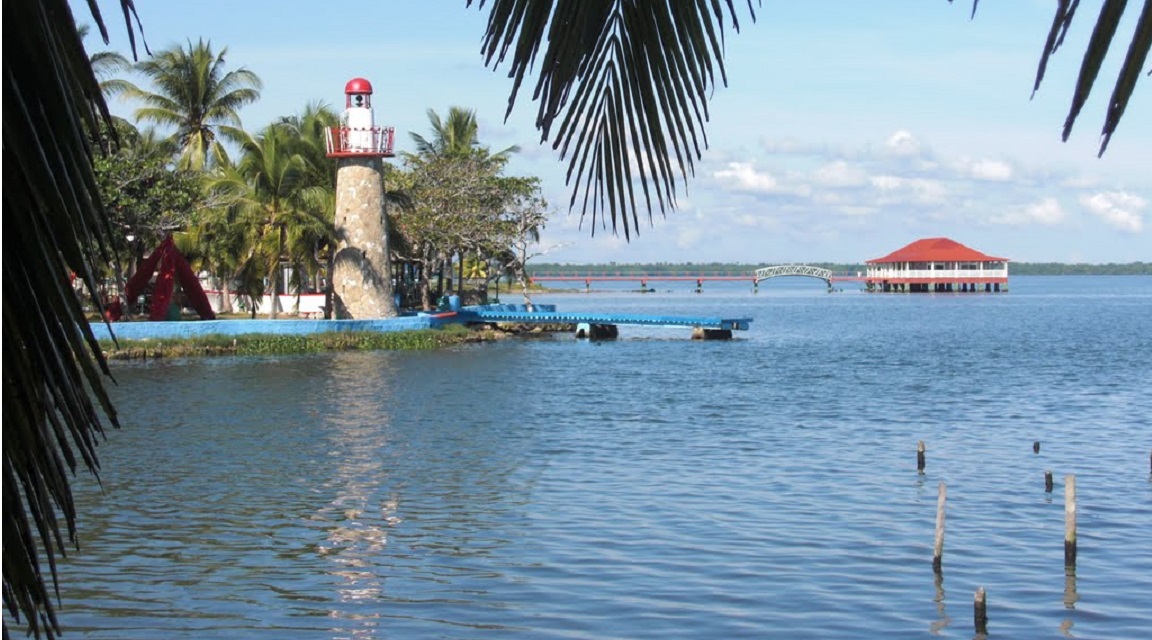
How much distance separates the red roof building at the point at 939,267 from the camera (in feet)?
421

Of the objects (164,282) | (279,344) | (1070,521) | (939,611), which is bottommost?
(939,611)

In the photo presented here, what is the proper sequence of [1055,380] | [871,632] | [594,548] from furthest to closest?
[1055,380] < [594,548] < [871,632]

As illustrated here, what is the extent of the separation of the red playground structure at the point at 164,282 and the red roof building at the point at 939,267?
96.0m

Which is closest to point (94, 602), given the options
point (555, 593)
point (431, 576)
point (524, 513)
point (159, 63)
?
point (431, 576)

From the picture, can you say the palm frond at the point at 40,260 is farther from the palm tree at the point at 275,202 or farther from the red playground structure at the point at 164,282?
the palm tree at the point at 275,202

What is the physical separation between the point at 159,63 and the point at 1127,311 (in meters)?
80.8

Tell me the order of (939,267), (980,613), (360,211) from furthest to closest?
(939,267) → (360,211) → (980,613)

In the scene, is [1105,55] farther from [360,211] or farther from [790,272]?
[790,272]

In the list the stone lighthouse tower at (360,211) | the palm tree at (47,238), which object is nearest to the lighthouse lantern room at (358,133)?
the stone lighthouse tower at (360,211)

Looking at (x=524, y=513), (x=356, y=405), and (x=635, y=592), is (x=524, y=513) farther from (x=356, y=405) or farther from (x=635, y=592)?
(x=356, y=405)

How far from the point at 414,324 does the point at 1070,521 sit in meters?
38.5

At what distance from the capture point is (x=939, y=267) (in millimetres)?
129375

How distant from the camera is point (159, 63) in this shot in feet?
183

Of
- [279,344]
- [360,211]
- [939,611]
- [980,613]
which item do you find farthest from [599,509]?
[360,211]
